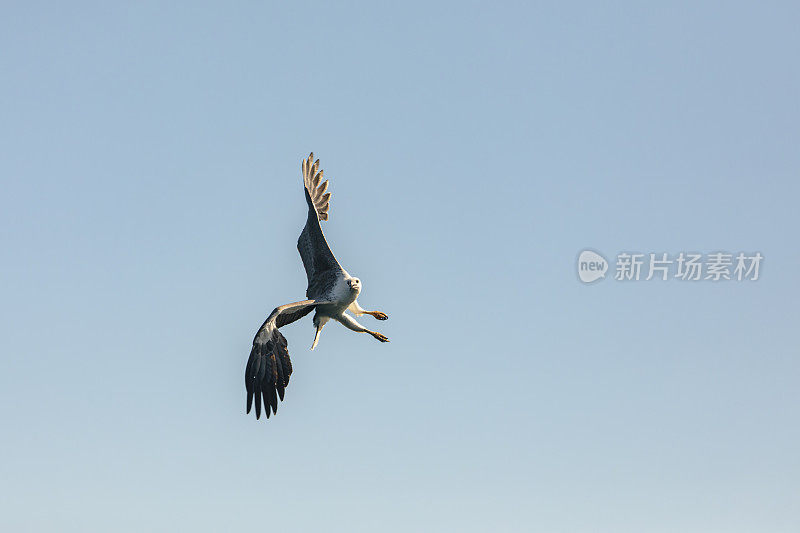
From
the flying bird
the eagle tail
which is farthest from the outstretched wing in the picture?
the eagle tail

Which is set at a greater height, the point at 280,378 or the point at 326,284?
the point at 326,284

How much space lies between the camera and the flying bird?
23875 mm

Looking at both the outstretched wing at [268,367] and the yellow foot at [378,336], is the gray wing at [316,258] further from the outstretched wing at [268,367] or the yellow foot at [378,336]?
the outstretched wing at [268,367]

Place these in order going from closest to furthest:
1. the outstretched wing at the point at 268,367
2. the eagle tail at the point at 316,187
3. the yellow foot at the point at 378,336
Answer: the outstretched wing at the point at 268,367 → the yellow foot at the point at 378,336 → the eagle tail at the point at 316,187

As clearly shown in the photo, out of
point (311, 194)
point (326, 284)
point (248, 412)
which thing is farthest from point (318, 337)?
point (311, 194)

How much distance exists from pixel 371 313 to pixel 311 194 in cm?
652

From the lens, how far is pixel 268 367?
23.9 meters

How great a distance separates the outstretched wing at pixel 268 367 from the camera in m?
23.8

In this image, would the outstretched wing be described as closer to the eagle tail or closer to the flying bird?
the flying bird

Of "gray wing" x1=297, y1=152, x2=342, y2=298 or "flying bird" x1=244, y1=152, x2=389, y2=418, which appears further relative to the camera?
"gray wing" x1=297, y1=152, x2=342, y2=298

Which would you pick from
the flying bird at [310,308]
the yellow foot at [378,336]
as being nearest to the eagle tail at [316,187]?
the flying bird at [310,308]

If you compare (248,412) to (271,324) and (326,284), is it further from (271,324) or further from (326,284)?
(326,284)

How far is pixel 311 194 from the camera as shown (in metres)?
33.1

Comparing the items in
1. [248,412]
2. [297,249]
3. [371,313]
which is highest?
[297,249]
